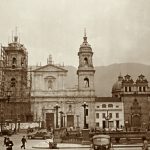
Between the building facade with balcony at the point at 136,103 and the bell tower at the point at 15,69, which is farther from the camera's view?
the building facade with balcony at the point at 136,103

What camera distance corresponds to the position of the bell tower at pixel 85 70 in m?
76.3

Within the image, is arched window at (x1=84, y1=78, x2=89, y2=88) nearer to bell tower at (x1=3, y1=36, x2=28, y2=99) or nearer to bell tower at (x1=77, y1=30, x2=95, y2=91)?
bell tower at (x1=77, y1=30, x2=95, y2=91)

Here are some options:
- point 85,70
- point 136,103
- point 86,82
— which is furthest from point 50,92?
point 136,103

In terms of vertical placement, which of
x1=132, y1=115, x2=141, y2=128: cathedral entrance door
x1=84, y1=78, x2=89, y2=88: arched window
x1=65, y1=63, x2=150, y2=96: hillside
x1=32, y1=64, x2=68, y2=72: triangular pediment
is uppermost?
x1=65, y1=63, x2=150, y2=96: hillside

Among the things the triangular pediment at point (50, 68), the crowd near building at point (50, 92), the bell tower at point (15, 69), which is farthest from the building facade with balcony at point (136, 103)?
the bell tower at point (15, 69)

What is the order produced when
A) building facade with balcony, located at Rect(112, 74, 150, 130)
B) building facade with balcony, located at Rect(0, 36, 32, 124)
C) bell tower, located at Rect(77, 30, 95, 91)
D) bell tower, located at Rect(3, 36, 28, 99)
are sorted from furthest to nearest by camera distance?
building facade with balcony, located at Rect(112, 74, 150, 130) → bell tower, located at Rect(3, 36, 28, 99) → bell tower, located at Rect(77, 30, 95, 91) → building facade with balcony, located at Rect(0, 36, 32, 124)

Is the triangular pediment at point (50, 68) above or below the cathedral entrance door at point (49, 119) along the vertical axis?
above

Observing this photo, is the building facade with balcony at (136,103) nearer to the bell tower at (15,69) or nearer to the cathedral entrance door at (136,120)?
the cathedral entrance door at (136,120)

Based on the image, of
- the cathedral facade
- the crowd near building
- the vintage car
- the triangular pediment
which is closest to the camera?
the vintage car

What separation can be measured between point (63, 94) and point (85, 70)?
20.7ft

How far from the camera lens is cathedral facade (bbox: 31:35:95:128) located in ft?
250

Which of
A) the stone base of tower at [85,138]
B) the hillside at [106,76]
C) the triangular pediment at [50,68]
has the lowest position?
the stone base of tower at [85,138]

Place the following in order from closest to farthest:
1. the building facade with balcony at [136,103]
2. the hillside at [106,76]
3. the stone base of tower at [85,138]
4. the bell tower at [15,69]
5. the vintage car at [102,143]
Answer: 1. the vintage car at [102,143]
2. the stone base of tower at [85,138]
3. the bell tower at [15,69]
4. the building facade with balcony at [136,103]
5. the hillside at [106,76]

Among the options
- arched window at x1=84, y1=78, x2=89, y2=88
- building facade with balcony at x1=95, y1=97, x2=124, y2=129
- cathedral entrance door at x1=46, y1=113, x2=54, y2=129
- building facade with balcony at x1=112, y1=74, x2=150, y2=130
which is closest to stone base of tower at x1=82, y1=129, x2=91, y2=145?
cathedral entrance door at x1=46, y1=113, x2=54, y2=129
